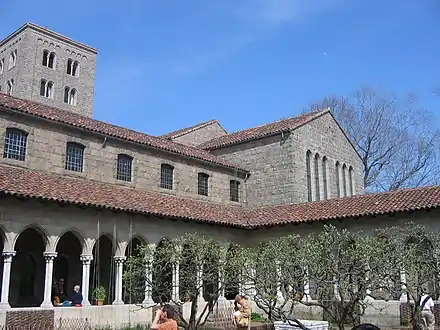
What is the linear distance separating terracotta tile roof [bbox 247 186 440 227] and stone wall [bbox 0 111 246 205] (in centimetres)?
353

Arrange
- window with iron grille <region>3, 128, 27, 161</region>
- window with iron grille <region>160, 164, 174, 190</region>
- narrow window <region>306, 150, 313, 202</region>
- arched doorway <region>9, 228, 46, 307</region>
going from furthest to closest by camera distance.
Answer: narrow window <region>306, 150, 313, 202</region>
window with iron grille <region>160, 164, 174, 190</region>
arched doorway <region>9, 228, 46, 307</region>
window with iron grille <region>3, 128, 27, 161</region>

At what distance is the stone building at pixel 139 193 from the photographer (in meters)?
17.6

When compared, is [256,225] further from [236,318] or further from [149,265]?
[236,318]

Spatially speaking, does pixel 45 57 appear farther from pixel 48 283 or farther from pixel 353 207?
pixel 353 207

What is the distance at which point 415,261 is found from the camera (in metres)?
14.9

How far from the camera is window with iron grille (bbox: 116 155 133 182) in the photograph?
22.8m

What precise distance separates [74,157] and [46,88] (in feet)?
119

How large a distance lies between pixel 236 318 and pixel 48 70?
160 feet

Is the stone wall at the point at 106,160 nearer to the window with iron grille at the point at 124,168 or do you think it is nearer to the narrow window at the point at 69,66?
the window with iron grille at the point at 124,168

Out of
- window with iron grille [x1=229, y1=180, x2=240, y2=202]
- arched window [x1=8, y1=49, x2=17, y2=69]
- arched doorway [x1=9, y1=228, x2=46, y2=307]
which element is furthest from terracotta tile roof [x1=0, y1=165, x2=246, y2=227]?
arched window [x1=8, y1=49, x2=17, y2=69]

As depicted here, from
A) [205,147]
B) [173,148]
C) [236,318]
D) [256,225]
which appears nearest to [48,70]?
[205,147]

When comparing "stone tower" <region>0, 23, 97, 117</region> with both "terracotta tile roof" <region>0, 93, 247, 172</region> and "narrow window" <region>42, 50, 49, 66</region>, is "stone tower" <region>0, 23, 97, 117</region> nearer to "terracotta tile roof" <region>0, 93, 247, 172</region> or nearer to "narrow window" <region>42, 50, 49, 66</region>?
"narrow window" <region>42, 50, 49, 66</region>

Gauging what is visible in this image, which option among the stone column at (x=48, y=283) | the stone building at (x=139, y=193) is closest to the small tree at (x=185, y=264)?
the stone building at (x=139, y=193)

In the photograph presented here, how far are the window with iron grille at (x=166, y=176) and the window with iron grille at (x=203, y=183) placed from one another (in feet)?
6.73
